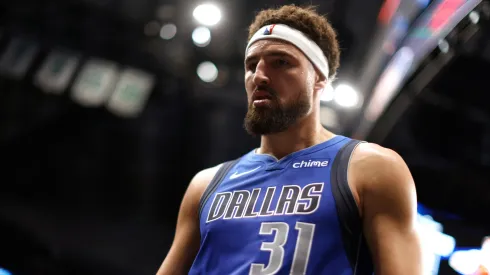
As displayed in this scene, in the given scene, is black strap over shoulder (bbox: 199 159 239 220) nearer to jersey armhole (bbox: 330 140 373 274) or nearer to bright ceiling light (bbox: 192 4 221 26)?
jersey armhole (bbox: 330 140 373 274)

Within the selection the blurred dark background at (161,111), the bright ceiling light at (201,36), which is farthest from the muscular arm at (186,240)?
the bright ceiling light at (201,36)

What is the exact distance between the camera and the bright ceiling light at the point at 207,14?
650cm

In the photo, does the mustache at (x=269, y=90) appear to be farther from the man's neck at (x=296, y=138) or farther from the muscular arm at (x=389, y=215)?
the muscular arm at (x=389, y=215)

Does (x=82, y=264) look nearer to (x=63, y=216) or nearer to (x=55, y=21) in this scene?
(x=63, y=216)

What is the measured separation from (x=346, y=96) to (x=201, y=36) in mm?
2245

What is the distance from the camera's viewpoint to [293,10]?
227cm

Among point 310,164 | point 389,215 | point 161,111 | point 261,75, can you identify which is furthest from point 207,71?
point 389,215

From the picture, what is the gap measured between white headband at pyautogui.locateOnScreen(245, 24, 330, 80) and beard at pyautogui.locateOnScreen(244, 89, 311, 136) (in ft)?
0.68

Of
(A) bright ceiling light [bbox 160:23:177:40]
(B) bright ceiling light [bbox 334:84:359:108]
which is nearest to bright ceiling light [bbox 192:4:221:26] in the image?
(A) bright ceiling light [bbox 160:23:177:40]

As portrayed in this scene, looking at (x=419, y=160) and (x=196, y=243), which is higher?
(x=419, y=160)

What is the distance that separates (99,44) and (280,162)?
6522mm

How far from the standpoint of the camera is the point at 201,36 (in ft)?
23.2

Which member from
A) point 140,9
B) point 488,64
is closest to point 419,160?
point 488,64

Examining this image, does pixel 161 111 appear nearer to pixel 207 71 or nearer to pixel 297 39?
pixel 207 71
